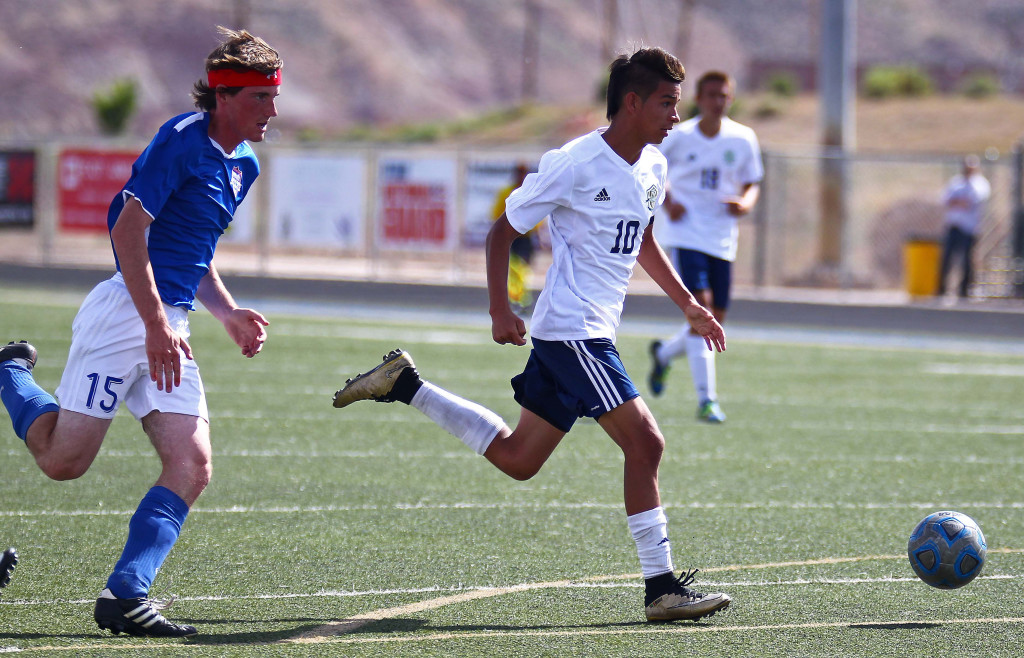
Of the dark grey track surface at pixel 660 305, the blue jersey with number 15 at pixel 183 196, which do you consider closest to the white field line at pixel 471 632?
the blue jersey with number 15 at pixel 183 196

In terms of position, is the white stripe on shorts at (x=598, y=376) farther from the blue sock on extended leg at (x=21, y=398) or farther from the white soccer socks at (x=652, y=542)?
the blue sock on extended leg at (x=21, y=398)

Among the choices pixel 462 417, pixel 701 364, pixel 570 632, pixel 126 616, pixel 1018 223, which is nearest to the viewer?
pixel 126 616

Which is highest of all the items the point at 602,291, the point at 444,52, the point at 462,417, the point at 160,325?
the point at 444,52

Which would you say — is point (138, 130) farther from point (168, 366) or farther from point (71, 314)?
point (168, 366)

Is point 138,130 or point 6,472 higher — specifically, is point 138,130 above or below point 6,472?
above

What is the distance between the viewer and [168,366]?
439 centimetres

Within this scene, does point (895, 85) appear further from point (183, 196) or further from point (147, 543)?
point (147, 543)

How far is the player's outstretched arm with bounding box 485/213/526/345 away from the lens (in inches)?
194


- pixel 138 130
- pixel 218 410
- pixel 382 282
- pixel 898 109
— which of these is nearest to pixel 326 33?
pixel 138 130

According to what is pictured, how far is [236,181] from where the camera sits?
480 cm

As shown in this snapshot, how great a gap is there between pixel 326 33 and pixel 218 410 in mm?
92700

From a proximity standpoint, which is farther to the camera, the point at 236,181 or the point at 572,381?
the point at 572,381

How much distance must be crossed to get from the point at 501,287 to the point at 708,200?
5.15m

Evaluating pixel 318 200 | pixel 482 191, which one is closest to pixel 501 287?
pixel 482 191
